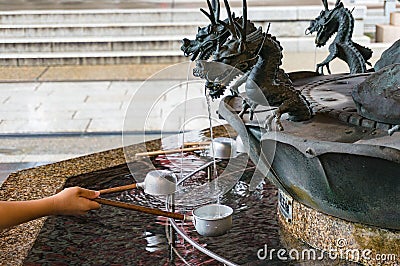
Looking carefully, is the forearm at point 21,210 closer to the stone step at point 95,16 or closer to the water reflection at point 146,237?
the water reflection at point 146,237

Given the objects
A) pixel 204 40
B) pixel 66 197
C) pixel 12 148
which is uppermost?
pixel 204 40

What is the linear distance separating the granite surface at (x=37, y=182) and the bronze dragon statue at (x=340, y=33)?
4.11ft

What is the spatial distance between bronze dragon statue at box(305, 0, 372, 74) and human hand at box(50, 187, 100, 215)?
1.51m

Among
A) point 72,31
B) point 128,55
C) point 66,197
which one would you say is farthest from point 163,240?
point 72,31

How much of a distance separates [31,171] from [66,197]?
1496 millimetres

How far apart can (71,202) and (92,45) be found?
299 inches

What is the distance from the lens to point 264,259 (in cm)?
283

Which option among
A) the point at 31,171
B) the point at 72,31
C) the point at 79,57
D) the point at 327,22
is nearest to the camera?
the point at 327,22

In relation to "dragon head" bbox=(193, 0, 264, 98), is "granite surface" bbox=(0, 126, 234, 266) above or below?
below

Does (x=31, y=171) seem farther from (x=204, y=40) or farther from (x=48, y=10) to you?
(x=48, y=10)

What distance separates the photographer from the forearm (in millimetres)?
2338

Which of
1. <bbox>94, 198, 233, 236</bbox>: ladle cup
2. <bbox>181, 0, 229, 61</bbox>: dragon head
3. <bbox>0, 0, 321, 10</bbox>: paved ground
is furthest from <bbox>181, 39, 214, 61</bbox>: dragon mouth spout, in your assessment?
<bbox>0, 0, 321, 10</bbox>: paved ground

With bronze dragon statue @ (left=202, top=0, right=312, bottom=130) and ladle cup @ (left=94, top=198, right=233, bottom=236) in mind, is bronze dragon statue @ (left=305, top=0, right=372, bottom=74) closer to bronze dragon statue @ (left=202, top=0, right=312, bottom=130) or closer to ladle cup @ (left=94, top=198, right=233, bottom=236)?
bronze dragon statue @ (left=202, top=0, right=312, bottom=130)

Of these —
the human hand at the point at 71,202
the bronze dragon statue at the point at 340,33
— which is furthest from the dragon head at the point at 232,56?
the bronze dragon statue at the point at 340,33
